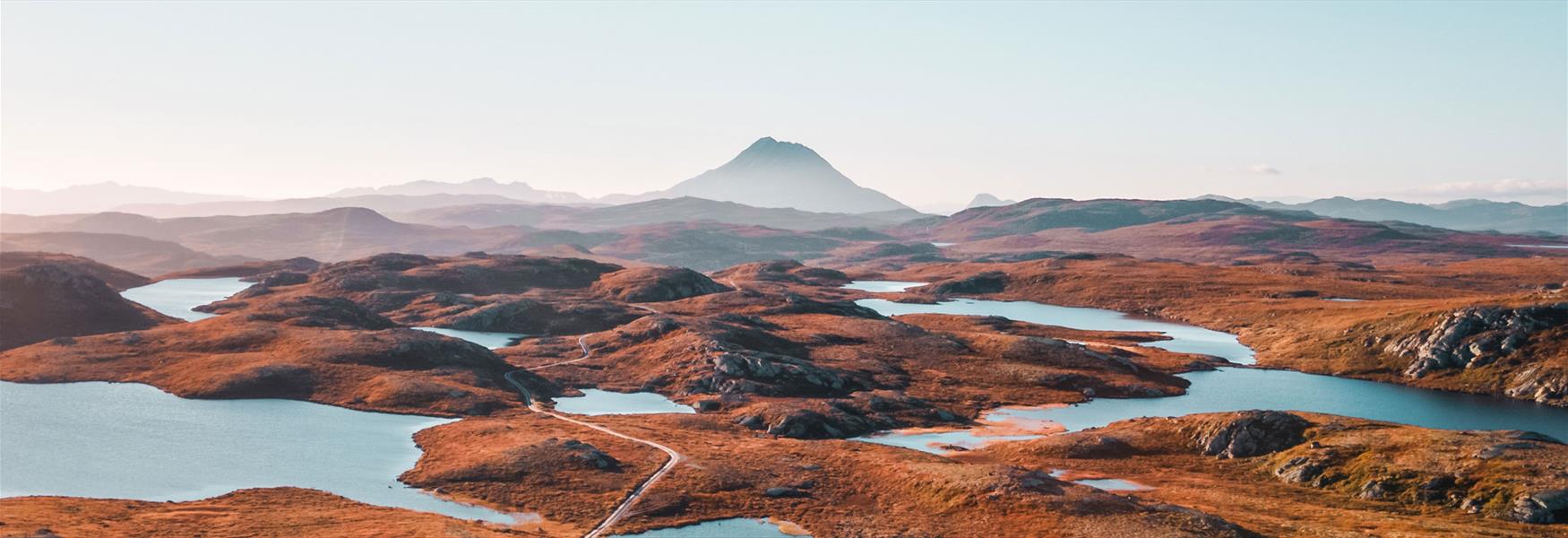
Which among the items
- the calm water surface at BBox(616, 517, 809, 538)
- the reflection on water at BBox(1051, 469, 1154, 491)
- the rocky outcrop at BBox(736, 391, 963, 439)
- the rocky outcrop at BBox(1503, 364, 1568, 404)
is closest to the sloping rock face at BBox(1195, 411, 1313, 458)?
the reflection on water at BBox(1051, 469, 1154, 491)

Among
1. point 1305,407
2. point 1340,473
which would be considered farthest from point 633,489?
point 1305,407

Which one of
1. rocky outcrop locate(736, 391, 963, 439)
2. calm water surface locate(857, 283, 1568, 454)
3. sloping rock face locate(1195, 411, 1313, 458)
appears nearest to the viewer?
sloping rock face locate(1195, 411, 1313, 458)

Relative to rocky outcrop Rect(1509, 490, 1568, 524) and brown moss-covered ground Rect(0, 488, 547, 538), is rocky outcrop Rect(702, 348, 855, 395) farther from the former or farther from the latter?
rocky outcrop Rect(1509, 490, 1568, 524)

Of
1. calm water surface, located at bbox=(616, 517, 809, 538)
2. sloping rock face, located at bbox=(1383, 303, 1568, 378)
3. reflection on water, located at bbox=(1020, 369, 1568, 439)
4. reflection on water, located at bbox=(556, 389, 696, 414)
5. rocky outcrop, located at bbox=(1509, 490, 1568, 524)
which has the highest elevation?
sloping rock face, located at bbox=(1383, 303, 1568, 378)

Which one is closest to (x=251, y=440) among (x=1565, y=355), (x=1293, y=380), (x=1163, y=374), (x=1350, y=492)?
(x=1350, y=492)

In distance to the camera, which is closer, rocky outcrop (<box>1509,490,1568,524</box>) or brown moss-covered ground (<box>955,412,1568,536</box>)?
rocky outcrop (<box>1509,490,1568,524</box>)

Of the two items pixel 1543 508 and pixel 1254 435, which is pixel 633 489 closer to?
pixel 1254 435

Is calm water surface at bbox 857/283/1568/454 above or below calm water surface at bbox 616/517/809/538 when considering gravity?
above
